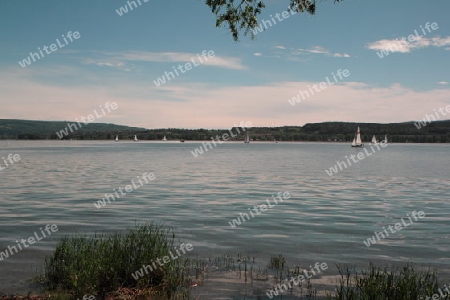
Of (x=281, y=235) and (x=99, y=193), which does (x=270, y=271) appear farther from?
(x=99, y=193)

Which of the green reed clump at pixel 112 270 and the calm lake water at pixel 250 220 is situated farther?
the calm lake water at pixel 250 220

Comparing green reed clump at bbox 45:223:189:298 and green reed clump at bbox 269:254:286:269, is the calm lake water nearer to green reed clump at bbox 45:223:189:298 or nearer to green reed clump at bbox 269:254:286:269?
green reed clump at bbox 269:254:286:269

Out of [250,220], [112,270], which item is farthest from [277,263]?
[250,220]

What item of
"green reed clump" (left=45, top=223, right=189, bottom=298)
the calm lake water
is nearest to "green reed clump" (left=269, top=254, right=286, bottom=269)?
the calm lake water

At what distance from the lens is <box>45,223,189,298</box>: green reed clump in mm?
11211

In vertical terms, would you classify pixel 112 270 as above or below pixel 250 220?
above

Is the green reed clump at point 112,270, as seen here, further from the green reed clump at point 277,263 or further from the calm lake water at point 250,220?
the green reed clump at point 277,263

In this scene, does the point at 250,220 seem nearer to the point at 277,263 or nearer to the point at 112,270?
the point at 277,263

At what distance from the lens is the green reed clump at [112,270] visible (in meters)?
11.2

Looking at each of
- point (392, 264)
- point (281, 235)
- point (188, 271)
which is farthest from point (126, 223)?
point (392, 264)

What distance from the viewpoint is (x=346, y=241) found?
19703 mm

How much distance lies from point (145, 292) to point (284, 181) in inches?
1530

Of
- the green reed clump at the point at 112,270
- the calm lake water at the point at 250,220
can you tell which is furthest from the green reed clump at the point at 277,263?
the green reed clump at the point at 112,270

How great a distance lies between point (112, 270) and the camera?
38.0 feet
